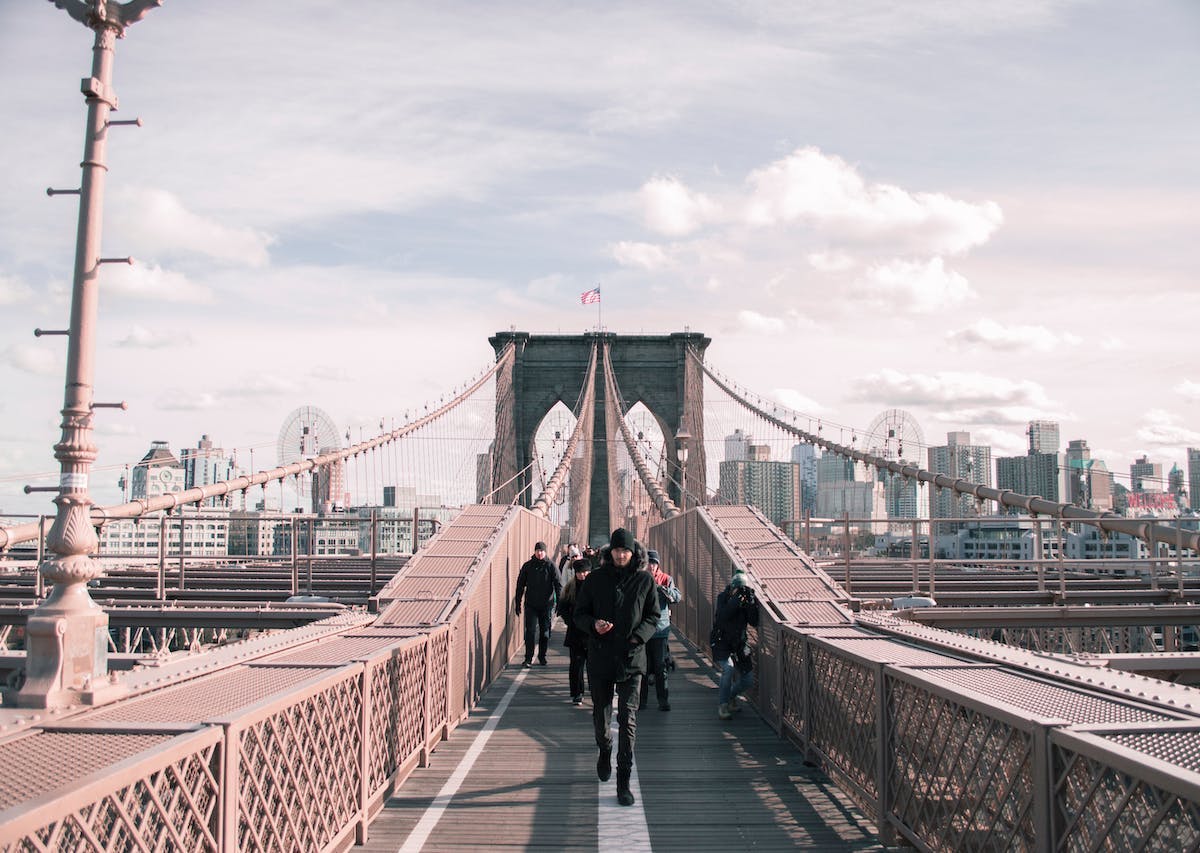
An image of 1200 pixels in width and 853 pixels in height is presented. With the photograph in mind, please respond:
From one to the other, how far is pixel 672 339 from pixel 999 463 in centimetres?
1788

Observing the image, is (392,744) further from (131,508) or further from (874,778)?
(131,508)

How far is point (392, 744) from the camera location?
19.8 feet

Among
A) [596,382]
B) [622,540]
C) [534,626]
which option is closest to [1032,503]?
[534,626]

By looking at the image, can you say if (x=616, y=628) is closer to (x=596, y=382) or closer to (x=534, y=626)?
(x=534, y=626)

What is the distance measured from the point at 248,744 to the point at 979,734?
2784 mm

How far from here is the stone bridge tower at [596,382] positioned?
→ 51.9m

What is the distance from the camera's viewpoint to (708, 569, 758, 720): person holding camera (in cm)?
837

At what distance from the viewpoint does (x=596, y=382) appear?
52781mm

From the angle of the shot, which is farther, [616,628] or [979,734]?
[616,628]

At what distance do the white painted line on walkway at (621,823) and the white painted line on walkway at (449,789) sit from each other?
2.83ft

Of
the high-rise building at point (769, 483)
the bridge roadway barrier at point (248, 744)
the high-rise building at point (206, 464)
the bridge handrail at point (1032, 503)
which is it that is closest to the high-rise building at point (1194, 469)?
the high-rise building at point (769, 483)

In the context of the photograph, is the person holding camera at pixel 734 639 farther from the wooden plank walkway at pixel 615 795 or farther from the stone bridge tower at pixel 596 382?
the stone bridge tower at pixel 596 382

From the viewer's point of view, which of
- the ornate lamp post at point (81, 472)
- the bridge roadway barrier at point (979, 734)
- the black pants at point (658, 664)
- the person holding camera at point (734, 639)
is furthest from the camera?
the black pants at point (658, 664)

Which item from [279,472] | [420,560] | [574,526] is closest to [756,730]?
[420,560]
